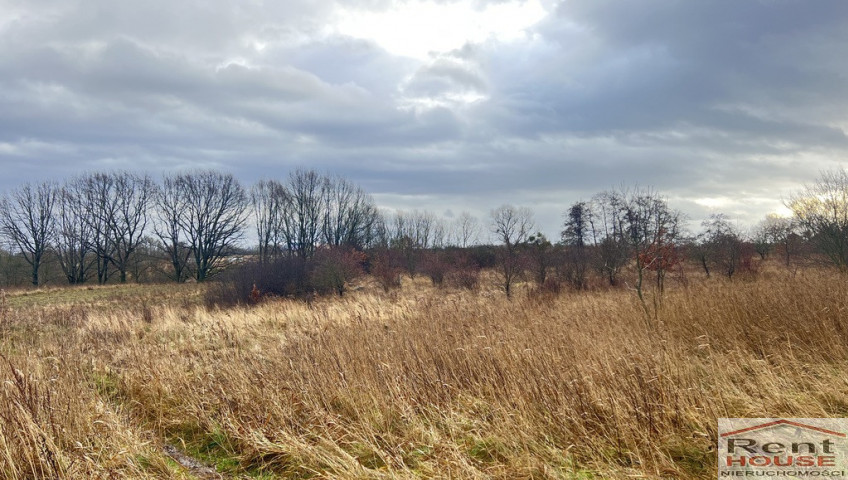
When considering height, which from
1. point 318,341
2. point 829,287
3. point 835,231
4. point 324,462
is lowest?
point 324,462

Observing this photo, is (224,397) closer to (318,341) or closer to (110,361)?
(318,341)

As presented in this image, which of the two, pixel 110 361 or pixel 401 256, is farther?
Answer: pixel 401 256

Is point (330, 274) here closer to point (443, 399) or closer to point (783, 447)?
point (443, 399)

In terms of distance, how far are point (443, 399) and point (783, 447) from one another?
2839 millimetres

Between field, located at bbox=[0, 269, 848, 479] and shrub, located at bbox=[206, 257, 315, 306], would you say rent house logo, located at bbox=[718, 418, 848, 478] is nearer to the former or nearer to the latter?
field, located at bbox=[0, 269, 848, 479]

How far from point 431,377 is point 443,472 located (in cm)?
178

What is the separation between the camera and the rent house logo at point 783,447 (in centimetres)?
308

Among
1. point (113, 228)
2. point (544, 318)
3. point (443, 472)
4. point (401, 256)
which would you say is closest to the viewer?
point (443, 472)

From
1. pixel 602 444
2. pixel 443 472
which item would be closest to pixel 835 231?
pixel 602 444

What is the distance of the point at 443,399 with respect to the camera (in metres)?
4.70

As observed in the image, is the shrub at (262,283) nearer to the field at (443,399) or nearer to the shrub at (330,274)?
the shrub at (330,274)

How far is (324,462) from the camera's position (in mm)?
3670

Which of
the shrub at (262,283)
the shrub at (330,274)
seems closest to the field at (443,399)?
the shrub at (262,283)

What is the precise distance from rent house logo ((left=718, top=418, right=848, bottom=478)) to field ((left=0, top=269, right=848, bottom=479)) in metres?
0.13
